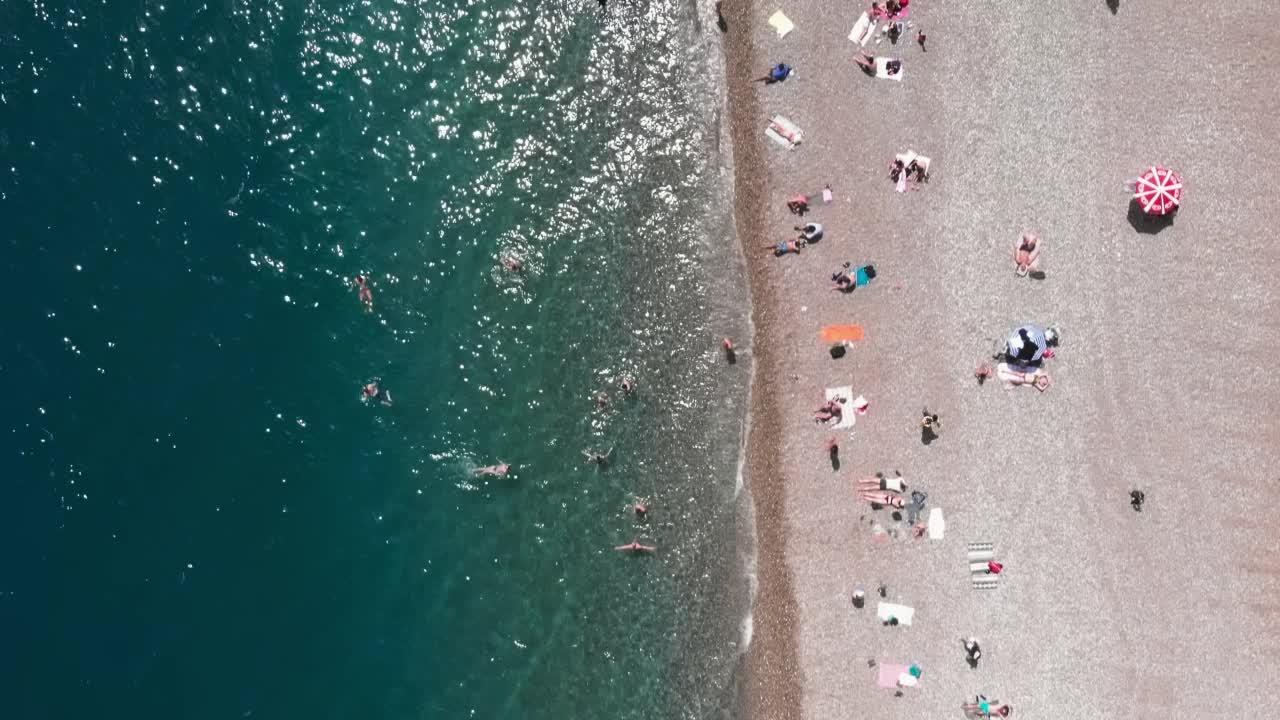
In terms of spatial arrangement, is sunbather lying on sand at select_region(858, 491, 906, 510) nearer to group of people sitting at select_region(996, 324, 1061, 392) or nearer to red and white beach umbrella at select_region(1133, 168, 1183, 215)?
group of people sitting at select_region(996, 324, 1061, 392)

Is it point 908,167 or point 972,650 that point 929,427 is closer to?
point 972,650

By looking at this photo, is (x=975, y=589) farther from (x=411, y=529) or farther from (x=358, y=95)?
(x=358, y=95)

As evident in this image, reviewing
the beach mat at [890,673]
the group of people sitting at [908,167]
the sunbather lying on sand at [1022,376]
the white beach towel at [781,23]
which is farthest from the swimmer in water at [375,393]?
the sunbather lying on sand at [1022,376]

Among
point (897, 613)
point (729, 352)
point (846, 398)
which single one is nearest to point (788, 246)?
point (729, 352)

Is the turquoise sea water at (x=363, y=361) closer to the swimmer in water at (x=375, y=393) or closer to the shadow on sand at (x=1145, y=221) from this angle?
the swimmer in water at (x=375, y=393)

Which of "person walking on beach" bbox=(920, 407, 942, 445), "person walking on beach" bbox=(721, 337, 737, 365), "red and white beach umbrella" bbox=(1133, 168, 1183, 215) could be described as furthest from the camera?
"person walking on beach" bbox=(721, 337, 737, 365)

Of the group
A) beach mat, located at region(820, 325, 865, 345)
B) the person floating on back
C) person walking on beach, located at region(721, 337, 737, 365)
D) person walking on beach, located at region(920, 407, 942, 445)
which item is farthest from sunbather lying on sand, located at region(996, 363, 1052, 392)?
the person floating on back

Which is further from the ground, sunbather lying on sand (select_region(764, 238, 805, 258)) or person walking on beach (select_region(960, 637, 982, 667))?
sunbather lying on sand (select_region(764, 238, 805, 258))

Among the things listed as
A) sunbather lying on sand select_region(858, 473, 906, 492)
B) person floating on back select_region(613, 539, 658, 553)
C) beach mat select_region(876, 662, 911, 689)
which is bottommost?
beach mat select_region(876, 662, 911, 689)
